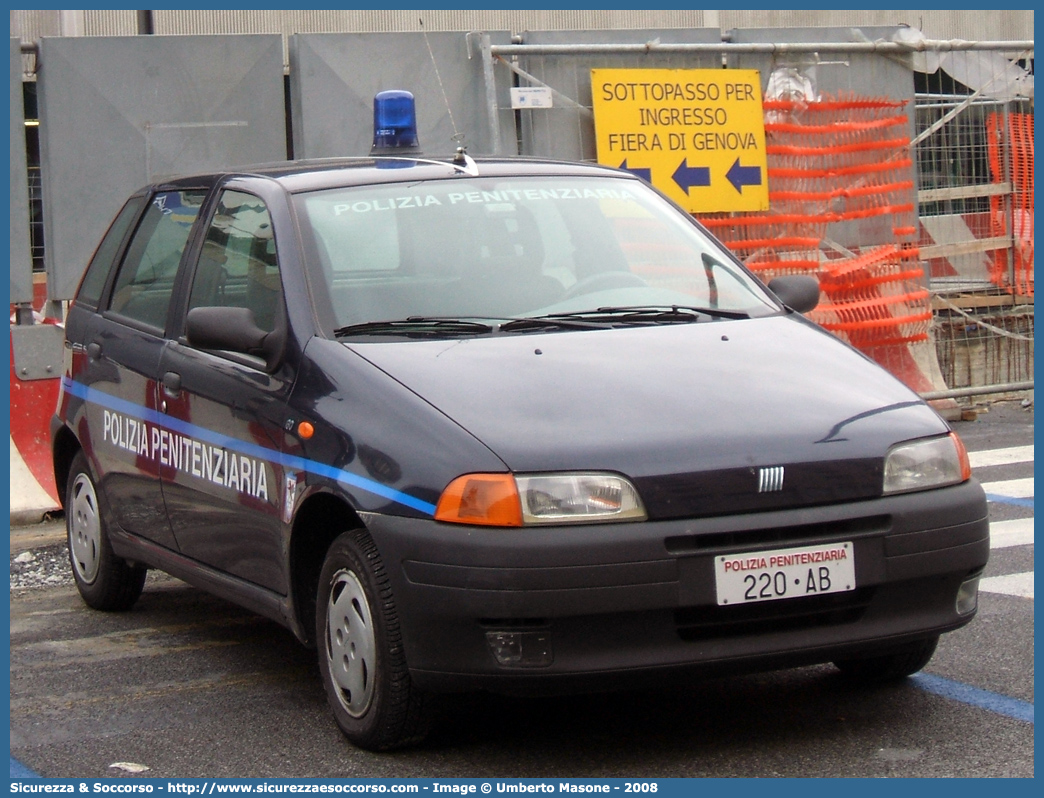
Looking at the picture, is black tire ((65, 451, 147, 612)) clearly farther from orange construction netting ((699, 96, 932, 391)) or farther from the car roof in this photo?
orange construction netting ((699, 96, 932, 391))

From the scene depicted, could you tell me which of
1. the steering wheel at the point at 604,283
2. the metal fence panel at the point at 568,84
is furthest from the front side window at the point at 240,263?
the metal fence panel at the point at 568,84

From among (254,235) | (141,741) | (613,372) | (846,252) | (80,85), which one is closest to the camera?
(613,372)

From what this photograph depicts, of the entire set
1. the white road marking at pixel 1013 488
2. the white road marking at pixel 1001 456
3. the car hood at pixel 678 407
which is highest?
the car hood at pixel 678 407

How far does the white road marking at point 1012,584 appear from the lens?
20.2 ft

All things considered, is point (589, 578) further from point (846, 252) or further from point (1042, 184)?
point (1042, 184)

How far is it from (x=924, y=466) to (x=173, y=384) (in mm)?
2470

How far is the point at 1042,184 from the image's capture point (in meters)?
11.8

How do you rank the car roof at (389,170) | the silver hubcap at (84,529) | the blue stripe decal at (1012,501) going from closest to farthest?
the car roof at (389,170) < the silver hubcap at (84,529) < the blue stripe decal at (1012,501)

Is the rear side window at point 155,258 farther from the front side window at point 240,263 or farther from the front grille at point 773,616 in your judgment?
the front grille at point 773,616

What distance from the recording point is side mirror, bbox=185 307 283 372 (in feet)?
15.5

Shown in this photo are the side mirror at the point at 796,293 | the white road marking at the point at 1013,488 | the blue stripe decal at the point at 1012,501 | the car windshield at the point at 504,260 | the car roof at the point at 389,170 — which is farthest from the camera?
the white road marking at the point at 1013,488

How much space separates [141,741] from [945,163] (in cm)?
863

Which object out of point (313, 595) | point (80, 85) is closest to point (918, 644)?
point (313, 595)

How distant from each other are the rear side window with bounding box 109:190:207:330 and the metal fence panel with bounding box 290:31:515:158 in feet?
12.6
